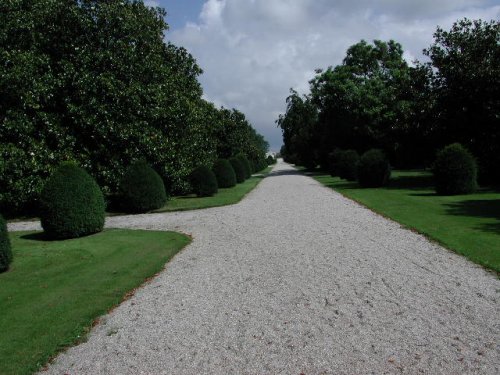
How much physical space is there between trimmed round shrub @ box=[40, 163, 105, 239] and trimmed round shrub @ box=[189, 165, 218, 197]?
12094 millimetres

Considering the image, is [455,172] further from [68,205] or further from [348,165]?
[68,205]

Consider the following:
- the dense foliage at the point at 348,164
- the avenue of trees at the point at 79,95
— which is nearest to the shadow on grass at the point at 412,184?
the dense foliage at the point at 348,164

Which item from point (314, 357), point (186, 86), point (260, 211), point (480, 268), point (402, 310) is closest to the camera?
point (314, 357)

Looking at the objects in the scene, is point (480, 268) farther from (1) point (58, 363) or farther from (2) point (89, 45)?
(2) point (89, 45)

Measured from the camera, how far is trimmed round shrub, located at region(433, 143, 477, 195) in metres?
20.5

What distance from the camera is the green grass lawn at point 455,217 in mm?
9430

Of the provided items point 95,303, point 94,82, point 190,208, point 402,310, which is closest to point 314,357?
point 402,310

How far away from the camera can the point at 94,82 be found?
19391mm

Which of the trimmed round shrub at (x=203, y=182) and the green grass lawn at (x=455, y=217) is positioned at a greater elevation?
the trimmed round shrub at (x=203, y=182)

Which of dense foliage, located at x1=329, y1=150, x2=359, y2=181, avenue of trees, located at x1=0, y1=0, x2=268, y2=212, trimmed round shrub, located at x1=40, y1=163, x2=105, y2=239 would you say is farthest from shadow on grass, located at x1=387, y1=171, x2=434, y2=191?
trimmed round shrub, located at x1=40, y1=163, x2=105, y2=239

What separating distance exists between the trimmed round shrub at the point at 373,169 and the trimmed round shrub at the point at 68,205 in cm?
1714

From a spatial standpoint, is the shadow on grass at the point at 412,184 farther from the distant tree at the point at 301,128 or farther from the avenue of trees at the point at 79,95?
the distant tree at the point at 301,128

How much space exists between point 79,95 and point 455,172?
52.1 ft

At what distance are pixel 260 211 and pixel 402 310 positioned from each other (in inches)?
459
